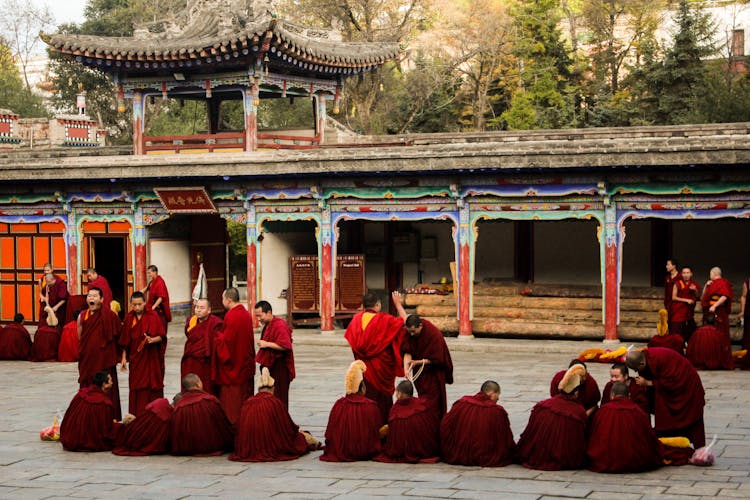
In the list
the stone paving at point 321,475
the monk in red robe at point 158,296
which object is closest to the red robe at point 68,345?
the monk in red robe at point 158,296

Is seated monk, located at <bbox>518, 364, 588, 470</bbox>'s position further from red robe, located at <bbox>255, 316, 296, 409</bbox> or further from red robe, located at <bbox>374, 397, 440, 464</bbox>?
red robe, located at <bbox>255, 316, 296, 409</bbox>

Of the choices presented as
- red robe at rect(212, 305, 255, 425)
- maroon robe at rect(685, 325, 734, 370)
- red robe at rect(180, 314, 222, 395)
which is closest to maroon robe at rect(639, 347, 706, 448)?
red robe at rect(212, 305, 255, 425)

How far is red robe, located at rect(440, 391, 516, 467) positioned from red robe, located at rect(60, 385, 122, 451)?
3373 mm

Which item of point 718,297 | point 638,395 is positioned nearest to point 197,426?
point 638,395

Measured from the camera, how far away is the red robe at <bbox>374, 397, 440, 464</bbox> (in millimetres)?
10742

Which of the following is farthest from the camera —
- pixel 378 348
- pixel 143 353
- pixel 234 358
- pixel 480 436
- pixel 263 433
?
pixel 143 353

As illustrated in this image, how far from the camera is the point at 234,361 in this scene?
12016mm

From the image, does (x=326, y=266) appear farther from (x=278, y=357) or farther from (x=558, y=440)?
(x=558, y=440)

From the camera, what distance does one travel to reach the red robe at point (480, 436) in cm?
1045

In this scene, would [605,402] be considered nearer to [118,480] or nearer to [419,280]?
[118,480]

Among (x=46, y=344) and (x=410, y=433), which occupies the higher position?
(x=46, y=344)

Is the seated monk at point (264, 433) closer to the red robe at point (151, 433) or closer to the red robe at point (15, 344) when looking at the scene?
the red robe at point (151, 433)

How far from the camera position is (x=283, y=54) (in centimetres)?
Answer: 2273

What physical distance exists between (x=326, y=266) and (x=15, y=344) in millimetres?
5461
